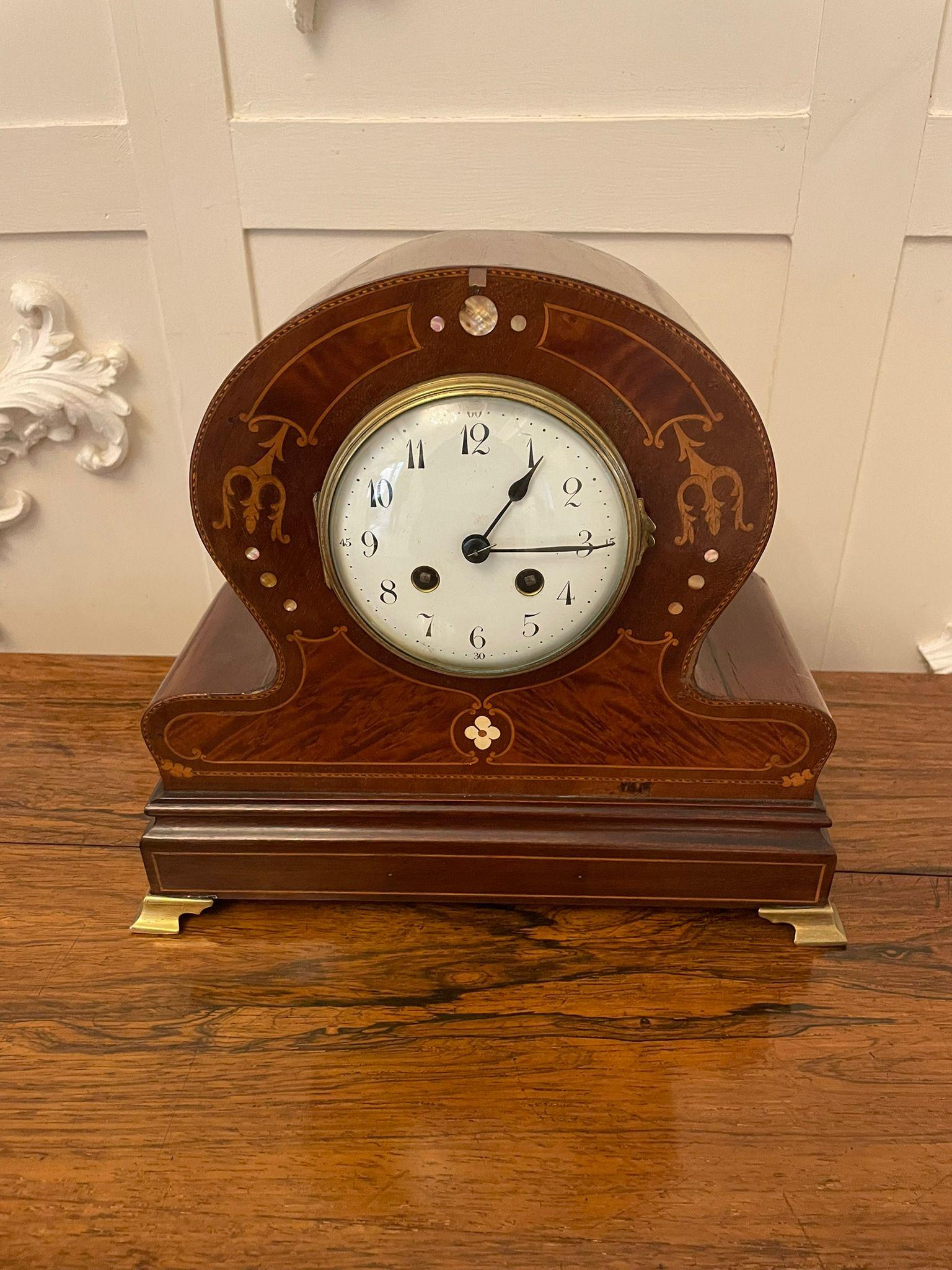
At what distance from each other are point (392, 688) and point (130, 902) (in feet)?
1.22

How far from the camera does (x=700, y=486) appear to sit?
2.75ft

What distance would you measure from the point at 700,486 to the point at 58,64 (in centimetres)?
102

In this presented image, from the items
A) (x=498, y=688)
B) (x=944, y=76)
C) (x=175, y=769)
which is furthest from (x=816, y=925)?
(x=944, y=76)

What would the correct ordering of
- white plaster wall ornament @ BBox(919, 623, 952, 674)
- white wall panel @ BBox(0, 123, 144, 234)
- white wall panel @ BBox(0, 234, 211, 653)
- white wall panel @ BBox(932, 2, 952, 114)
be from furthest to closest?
white plaster wall ornament @ BBox(919, 623, 952, 674) → white wall panel @ BBox(0, 234, 211, 653) → white wall panel @ BBox(0, 123, 144, 234) → white wall panel @ BBox(932, 2, 952, 114)

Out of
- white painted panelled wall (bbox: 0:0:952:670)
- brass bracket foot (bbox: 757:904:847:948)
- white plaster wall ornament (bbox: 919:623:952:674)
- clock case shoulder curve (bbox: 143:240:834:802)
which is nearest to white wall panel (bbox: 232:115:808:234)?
white painted panelled wall (bbox: 0:0:952:670)

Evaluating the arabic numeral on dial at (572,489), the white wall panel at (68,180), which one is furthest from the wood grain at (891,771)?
the white wall panel at (68,180)

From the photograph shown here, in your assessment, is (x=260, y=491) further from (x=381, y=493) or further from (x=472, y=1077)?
(x=472, y=1077)

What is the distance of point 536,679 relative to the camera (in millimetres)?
917

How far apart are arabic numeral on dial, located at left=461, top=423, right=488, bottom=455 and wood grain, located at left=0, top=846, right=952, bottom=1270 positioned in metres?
0.47

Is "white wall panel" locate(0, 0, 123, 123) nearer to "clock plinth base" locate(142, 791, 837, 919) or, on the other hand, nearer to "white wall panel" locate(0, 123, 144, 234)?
"white wall panel" locate(0, 123, 144, 234)

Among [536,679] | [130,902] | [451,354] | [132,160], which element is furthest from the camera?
[132,160]

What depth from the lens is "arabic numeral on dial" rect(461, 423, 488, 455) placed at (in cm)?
81

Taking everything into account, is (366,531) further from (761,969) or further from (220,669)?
(761,969)

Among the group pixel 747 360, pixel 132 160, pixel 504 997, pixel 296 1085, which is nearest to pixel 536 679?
pixel 504 997
